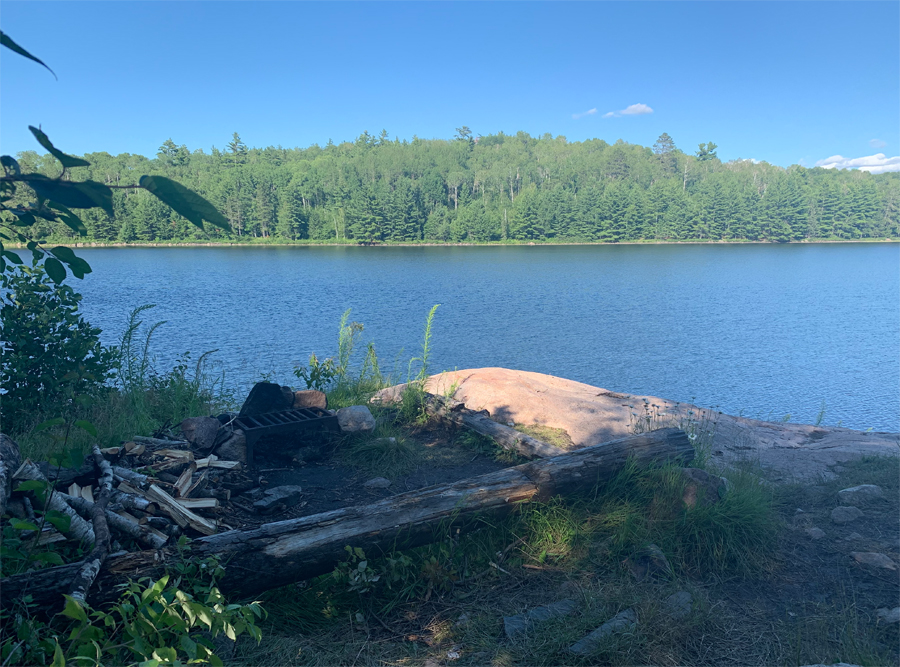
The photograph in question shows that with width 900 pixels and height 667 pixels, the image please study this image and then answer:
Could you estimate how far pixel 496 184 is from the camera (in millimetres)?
103812

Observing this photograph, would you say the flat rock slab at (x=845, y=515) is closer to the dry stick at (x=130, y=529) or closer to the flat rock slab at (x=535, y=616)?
the flat rock slab at (x=535, y=616)

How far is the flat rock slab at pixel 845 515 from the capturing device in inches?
186

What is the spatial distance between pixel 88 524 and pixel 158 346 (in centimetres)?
1284

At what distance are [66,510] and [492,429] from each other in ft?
12.9

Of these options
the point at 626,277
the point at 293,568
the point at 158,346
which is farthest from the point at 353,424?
the point at 626,277

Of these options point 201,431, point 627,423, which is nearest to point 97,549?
point 201,431

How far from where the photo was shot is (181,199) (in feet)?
3.40

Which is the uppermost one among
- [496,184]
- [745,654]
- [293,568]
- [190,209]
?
[496,184]

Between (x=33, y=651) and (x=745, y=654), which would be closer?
(x=33, y=651)

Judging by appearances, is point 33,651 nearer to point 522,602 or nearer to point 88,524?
point 88,524

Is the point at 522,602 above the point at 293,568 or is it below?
below

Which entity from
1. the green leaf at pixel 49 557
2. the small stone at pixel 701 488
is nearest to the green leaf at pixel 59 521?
the green leaf at pixel 49 557

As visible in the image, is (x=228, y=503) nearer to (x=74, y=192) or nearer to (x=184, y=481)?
(x=184, y=481)

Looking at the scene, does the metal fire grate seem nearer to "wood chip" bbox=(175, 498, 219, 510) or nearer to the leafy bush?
"wood chip" bbox=(175, 498, 219, 510)
